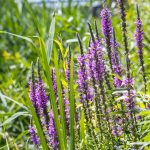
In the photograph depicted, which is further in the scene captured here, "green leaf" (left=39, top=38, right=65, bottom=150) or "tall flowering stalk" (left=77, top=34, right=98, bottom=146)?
"tall flowering stalk" (left=77, top=34, right=98, bottom=146)

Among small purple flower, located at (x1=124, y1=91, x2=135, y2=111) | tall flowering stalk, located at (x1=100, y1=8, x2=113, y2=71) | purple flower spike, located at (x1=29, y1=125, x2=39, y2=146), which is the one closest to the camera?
small purple flower, located at (x1=124, y1=91, x2=135, y2=111)

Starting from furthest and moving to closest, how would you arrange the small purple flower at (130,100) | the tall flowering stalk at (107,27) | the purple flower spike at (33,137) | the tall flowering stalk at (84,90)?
the purple flower spike at (33,137) → the tall flowering stalk at (84,90) → the tall flowering stalk at (107,27) → the small purple flower at (130,100)

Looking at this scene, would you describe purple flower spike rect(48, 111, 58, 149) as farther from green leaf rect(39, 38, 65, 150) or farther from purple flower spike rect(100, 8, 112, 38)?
purple flower spike rect(100, 8, 112, 38)

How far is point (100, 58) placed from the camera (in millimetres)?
2404

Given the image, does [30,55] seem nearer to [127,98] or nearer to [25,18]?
[25,18]

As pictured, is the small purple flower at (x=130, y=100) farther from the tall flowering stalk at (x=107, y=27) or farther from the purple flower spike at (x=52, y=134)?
the purple flower spike at (x=52, y=134)

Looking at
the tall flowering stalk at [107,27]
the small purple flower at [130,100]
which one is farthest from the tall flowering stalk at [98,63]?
the small purple flower at [130,100]

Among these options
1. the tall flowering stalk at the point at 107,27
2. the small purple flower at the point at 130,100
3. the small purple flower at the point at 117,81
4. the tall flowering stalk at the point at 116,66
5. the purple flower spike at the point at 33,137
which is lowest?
→ the purple flower spike at the point at 33,137

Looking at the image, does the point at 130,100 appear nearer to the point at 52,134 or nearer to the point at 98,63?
the point at 98,63

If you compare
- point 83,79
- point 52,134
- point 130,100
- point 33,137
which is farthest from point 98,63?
point 33,137

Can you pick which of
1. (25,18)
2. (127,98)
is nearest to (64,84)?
(127,98)

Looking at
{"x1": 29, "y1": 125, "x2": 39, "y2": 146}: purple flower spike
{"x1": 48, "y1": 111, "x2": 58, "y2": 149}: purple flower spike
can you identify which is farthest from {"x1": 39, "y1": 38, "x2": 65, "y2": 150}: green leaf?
{"x1": 29, "y1": 125, "x2": 39, "y2": 146}: purple flower spike

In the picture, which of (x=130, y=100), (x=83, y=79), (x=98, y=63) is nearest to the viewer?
(x=130, y=100)

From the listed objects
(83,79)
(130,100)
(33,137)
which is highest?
(83,79)
